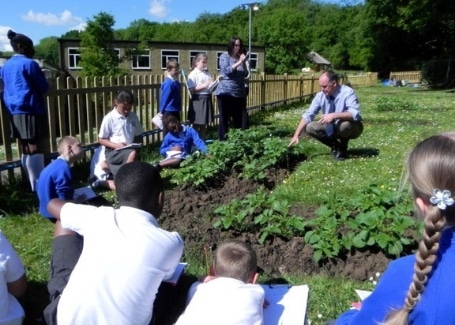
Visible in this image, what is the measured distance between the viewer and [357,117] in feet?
22.2

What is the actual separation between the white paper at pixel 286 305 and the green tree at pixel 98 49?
33.0 metres

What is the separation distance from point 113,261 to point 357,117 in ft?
17.0

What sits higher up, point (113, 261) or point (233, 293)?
point (113, 261)

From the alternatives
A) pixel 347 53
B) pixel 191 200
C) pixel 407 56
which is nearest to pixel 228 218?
pixel 191 200

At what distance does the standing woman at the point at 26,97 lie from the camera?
5.46 meters

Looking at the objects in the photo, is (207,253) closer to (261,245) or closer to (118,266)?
(261,245)

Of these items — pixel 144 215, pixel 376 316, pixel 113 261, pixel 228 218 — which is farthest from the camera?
pixel 228 218

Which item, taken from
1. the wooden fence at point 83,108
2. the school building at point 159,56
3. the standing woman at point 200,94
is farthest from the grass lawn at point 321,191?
the school building at point 159,56

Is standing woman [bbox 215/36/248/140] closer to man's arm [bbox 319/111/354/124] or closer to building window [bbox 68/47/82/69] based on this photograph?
man's arm [bbox 319/111/354/124]

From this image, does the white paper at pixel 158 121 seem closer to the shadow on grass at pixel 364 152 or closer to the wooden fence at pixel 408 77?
the shadow on grass at pixel 364 152

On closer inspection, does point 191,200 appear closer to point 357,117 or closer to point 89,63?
point 357,117

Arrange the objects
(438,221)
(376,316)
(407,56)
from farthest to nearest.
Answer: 1. (407,56)
2. (376,316)
3. (438,221)

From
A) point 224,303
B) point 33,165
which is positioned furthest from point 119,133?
point 224,303

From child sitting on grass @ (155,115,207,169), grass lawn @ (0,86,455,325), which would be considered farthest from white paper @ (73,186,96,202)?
child sitting on grass @ (155,115,207,169)
